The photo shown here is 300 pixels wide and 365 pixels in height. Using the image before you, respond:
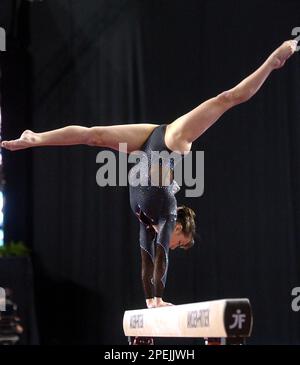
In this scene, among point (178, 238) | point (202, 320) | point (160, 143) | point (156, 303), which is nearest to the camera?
point (202, 320)

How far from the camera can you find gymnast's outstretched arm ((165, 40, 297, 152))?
13.9ft

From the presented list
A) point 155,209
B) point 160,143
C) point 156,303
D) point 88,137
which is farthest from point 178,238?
point 88,137

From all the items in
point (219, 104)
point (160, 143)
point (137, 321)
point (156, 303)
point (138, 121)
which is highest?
point (138, 121)

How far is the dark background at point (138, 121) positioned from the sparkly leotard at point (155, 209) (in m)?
2.21

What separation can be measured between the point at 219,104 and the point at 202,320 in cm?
158

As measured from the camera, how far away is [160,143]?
4.69 m

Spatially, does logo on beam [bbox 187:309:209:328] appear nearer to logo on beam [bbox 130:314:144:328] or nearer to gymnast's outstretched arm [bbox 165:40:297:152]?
logo on beam [bbox 130:314:144:328]

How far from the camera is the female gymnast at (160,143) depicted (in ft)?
14.3

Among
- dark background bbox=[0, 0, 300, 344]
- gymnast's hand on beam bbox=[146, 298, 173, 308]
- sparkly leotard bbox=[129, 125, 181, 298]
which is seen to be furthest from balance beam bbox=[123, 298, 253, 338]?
dark background bbox=[0, 0, 300, 344]

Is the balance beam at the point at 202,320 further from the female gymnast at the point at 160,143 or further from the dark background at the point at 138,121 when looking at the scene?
the dark background at the point at 138,121

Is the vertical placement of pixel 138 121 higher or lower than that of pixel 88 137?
higher

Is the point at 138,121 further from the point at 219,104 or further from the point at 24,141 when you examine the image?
the point at 219,104

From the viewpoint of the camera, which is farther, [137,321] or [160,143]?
[160,143]

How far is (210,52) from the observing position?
7.28 meters
